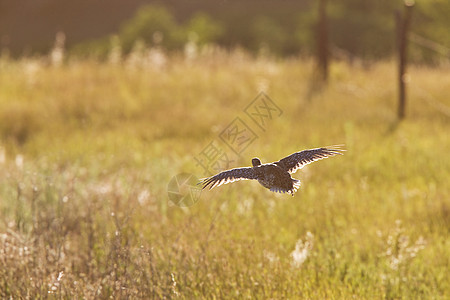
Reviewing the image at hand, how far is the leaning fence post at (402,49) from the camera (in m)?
9.25

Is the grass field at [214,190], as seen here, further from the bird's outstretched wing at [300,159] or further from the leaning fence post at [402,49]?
the bird's outstretched wing at [300,159]

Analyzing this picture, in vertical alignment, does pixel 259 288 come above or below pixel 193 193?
below

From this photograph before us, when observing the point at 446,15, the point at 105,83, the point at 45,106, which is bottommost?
the point at 45,106

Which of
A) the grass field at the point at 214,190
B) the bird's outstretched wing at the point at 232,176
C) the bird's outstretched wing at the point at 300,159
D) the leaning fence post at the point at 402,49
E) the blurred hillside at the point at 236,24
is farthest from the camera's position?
the blurred hillside at the point at 236,24

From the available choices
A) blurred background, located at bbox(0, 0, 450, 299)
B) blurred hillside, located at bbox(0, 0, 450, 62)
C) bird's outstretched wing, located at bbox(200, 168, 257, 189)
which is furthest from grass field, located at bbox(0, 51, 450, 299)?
blurred hillside, located at bbox(0, 0, 450, 62)

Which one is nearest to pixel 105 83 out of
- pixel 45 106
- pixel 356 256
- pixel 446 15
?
pixel 45 106

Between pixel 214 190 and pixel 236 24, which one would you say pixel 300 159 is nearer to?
pixel 214 190

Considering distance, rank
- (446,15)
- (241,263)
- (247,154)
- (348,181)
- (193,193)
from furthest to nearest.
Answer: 1. (446,15)
2. (247,154)
3. (348,181)
4. (193,193)
5. (241,263)

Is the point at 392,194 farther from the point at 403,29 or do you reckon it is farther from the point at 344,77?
the point at 344,77

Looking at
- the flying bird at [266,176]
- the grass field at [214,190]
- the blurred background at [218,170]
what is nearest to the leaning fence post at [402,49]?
the blurred background at [218,170]

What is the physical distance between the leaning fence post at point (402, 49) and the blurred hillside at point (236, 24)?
6896 millimetres

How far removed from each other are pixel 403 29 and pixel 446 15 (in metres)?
11.5

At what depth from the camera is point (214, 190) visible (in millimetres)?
5480

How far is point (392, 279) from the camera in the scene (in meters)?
3.73
